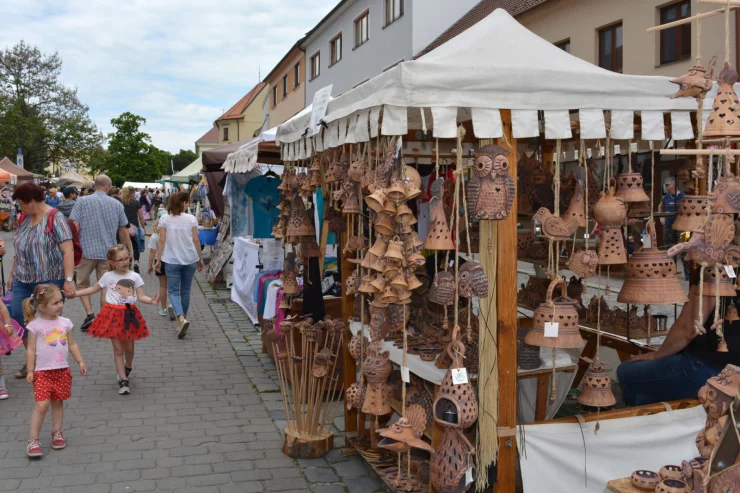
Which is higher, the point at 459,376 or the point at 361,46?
the point at 361,46

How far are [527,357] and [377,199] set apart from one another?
1.38 metres

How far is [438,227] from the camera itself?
10.6 ft

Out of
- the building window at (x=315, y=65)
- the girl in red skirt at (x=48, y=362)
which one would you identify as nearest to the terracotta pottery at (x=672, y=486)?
the girl in red skirt at (x=48, y=362)

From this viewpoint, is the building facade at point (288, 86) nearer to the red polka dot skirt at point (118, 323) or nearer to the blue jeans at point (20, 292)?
the blue jeans at point (20, 292)

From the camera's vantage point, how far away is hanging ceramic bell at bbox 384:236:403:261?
3.14 meters

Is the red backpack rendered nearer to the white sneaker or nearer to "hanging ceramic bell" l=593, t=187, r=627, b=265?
the white sneaker

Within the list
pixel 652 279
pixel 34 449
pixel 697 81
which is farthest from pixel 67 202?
pixel 697 81

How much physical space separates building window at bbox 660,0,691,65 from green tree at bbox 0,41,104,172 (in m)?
35.0

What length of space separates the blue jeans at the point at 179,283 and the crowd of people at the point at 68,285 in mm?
12

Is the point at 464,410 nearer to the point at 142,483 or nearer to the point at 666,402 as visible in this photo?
the point at 666,402

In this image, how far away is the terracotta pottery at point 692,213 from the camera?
123 inches

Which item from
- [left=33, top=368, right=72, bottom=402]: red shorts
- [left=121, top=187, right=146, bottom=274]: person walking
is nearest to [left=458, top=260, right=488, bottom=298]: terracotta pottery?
[left=33, top=368, right=72, bottom=402]: red shorts

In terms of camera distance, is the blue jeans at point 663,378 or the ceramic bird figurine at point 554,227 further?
the blue jeans at point 663,378

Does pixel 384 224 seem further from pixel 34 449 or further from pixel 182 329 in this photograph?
pixel 182 329
